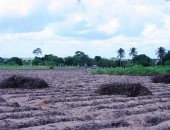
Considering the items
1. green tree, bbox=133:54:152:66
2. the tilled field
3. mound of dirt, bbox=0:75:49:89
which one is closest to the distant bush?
green tree, bbox=133:54:152:66

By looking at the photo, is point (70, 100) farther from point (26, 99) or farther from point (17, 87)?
point (17, 87)

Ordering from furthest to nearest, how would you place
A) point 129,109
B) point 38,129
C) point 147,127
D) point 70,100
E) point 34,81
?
1. point 34,81
2. point 70,100
3. point 129,109
4. point 147,127
5. point 38,129

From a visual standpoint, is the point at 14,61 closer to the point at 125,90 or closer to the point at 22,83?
the point at 22,83

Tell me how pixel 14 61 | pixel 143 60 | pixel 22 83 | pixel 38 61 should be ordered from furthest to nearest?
pixel 14 61, pixel 38 61, pixel 143 60, pixel 22 83

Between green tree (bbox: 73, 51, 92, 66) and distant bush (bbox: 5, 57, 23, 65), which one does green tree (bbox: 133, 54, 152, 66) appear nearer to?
green tree (bbox: 73, 51, 92, 66)

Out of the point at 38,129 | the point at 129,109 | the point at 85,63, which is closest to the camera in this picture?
the point at 38,129

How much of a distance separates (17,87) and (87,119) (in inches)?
326

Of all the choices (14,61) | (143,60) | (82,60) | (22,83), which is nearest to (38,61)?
(14,61)

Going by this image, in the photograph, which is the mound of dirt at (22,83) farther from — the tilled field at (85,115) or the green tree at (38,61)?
the green tree at (38,61)

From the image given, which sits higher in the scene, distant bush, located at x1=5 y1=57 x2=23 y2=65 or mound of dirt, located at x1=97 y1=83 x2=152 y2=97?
distant bush, located at x1=5 y1=57 x2=23 y2=65

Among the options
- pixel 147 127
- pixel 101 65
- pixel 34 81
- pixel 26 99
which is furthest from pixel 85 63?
pixel 147 127

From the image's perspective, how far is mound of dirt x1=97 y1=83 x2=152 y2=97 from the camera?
12.6m

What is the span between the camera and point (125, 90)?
12.7m

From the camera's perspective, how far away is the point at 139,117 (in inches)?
306
